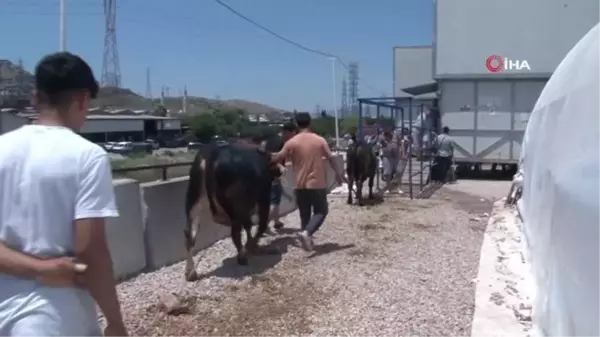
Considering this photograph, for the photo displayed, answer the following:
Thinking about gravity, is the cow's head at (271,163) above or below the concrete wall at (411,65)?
below

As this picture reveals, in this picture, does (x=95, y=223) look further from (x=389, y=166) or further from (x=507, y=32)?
(x=507, y=32)

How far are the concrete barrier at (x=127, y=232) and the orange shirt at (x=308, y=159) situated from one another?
202 centimetres

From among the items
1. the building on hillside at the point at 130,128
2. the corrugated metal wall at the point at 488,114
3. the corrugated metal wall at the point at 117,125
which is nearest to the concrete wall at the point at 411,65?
the building on hillside at the point at 130,128

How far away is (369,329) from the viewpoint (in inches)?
226

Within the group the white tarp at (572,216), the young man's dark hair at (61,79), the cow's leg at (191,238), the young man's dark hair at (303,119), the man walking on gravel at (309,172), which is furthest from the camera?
the young man's dark hair at (303,119)

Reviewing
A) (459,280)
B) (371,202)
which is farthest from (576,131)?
(371,202)

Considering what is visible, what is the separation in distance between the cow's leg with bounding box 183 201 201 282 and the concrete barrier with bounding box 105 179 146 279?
477 mm

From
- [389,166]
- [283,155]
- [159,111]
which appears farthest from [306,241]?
[159,111]

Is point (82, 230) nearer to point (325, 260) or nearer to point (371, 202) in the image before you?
point (325, 260)

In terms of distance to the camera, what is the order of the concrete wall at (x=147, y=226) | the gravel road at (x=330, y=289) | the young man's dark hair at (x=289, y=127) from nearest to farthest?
the gravel road at (x=330, y=289)
the concrete wall at (x=147, y=226)
the young man's dark hair at (x=289, y=127)

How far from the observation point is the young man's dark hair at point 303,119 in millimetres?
8836

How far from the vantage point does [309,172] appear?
8578 millimetres

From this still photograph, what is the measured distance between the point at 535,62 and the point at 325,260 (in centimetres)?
1400

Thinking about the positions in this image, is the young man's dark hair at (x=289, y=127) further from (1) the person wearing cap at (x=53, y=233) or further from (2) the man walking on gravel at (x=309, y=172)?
(1) the person wearing cap at (x=53, y=233)
